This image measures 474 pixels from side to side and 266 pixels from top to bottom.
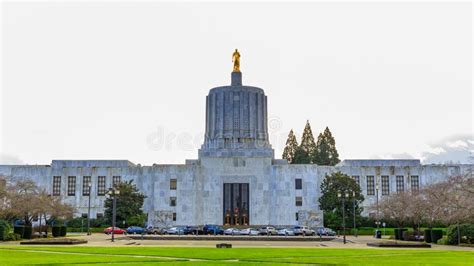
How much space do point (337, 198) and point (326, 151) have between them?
29999 mm

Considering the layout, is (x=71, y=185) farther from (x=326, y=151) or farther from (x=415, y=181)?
(x=415, y=181)

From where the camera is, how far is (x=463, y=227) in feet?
145

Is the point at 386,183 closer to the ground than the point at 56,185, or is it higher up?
higher up

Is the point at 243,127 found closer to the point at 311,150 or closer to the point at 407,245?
the point at 311,150

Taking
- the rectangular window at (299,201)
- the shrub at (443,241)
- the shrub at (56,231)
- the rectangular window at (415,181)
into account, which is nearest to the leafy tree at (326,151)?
the rectangular window at (415,181)

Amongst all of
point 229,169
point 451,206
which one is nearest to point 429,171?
point 229,169

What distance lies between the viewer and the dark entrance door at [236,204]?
81.2 m

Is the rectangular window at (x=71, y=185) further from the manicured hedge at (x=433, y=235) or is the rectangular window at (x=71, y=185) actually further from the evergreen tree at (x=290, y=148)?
the manicured hedge at (x=433, y=235)

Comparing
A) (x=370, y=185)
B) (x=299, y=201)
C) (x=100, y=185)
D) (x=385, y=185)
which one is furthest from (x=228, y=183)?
(x=385, y=185)

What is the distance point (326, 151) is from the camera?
10506 cm

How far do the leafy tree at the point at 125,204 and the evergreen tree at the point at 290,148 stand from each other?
39522mm

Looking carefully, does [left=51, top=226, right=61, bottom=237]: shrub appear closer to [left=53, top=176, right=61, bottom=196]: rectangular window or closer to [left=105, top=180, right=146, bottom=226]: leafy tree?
[left=105, top=180, right=146, bottom=226]: leafy tree

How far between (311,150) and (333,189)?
30.7 meters

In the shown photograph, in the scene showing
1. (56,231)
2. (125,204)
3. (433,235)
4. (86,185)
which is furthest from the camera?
(86,185)
